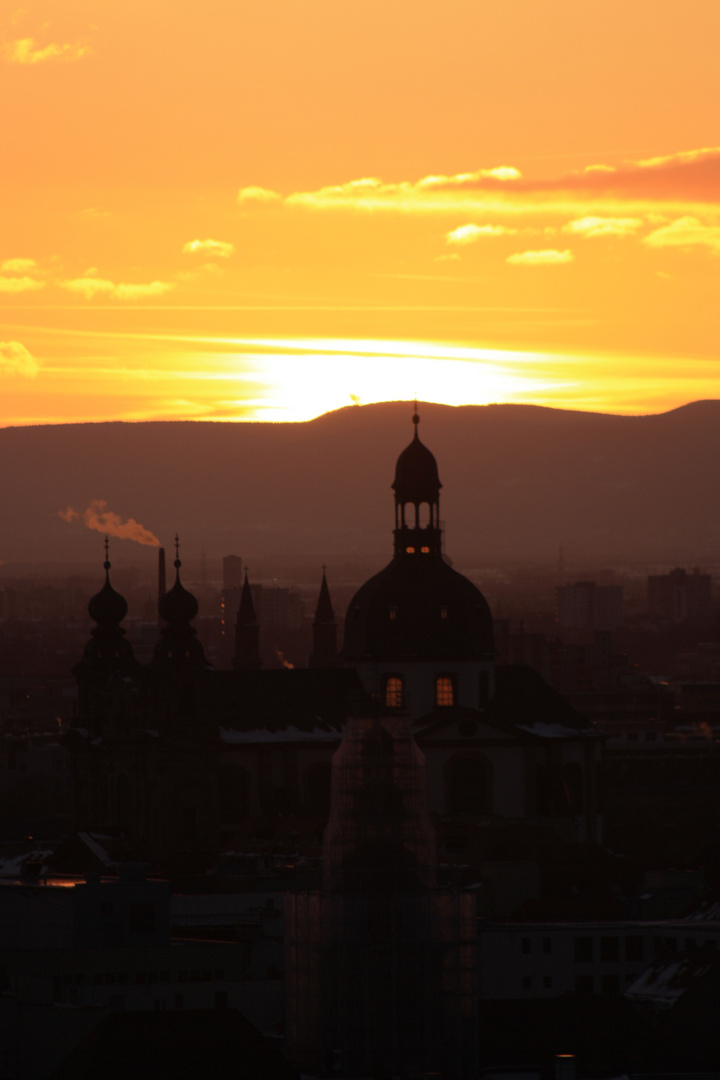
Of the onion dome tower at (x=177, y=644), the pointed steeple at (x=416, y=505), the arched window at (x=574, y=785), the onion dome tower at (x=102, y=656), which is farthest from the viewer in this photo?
the onion dome tower at (x=102, y=656)

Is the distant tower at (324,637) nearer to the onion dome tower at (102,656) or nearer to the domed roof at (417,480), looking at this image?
the domed roof at (417,480)

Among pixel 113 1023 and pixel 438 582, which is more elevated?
pixel 438 582

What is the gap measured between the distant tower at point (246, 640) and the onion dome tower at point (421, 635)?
22204 millimetres

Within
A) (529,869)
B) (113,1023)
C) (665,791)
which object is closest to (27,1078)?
(113,1023)

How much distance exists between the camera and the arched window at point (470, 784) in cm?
13362

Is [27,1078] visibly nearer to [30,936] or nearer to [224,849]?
[30,936]

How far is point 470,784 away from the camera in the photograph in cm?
13400

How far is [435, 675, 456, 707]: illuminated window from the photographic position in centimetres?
13400

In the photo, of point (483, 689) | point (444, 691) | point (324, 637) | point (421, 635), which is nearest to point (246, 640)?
point (324, 637)

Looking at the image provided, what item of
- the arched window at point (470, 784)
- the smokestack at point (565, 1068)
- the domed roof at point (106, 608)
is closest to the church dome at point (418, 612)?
the arched window at point (470, 784)

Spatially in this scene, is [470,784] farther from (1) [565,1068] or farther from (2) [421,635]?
(1) [565,1068]

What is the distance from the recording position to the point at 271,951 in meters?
96.4

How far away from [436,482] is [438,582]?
546 centimetres

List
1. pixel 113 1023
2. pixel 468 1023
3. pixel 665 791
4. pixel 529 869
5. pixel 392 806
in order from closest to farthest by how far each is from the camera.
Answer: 1. pixel 113 1023
2. pixel 468 1023
3. pixel 392 806
4. pixel 529 869
5. pixel 665 791
